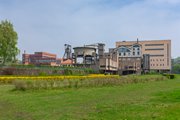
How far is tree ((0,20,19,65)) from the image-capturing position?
205 ft

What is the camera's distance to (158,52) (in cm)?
14450

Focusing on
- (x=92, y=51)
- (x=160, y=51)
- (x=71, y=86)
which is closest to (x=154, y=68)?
(x=160, y=51)

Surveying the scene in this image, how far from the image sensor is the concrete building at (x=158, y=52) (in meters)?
142

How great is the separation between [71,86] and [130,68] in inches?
3889

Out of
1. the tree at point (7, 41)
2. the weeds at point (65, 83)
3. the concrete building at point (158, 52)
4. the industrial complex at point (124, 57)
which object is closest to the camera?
the weeds at point (65, 83)

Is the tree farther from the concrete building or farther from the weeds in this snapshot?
the concrete building

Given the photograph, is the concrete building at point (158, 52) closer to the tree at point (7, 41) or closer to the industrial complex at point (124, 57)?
the industrial complex at point (124, 57)

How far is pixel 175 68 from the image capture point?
16638 cm

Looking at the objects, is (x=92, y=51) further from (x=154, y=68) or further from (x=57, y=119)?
(x=57, y=119)

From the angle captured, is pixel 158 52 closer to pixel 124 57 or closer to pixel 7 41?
pixel 124 57

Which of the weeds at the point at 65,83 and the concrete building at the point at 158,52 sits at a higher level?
the concrete building at the point at 158,52

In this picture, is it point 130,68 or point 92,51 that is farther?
point 130,68

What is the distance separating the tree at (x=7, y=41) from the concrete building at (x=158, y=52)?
91309 mm

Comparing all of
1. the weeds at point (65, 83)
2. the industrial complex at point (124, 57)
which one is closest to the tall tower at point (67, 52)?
the industrial complex at point (124, 57)
